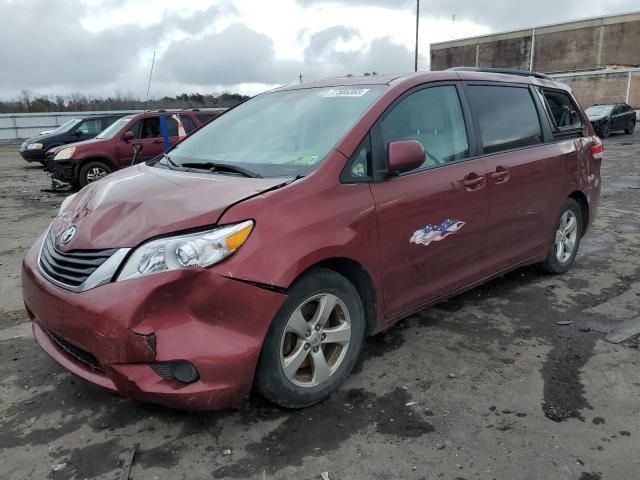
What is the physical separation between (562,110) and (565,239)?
120 centimetres

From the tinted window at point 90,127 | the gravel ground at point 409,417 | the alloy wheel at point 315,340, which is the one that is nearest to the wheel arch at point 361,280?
the alloy wheel at point 315,340

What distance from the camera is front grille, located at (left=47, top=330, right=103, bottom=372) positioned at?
8.21 feet

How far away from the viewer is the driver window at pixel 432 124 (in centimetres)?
328

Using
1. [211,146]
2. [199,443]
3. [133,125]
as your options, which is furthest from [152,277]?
[133,125]

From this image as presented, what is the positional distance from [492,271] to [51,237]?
3.03m

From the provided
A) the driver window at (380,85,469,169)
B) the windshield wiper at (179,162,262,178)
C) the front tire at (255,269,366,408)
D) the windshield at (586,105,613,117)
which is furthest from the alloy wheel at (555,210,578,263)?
the windshield at (586,105,613,117)

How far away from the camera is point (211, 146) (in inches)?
142

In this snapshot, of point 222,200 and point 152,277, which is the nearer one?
point 152,277

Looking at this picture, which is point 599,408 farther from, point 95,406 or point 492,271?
point 95,406

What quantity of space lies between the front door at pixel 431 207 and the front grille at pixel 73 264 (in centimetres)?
149

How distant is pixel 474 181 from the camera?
142 inches

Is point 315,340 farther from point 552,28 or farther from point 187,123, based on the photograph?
point 552,28

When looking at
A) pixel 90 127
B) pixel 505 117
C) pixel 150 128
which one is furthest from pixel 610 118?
pixel 505 117

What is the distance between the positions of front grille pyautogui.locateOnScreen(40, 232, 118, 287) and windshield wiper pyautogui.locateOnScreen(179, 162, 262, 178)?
0.86 m
